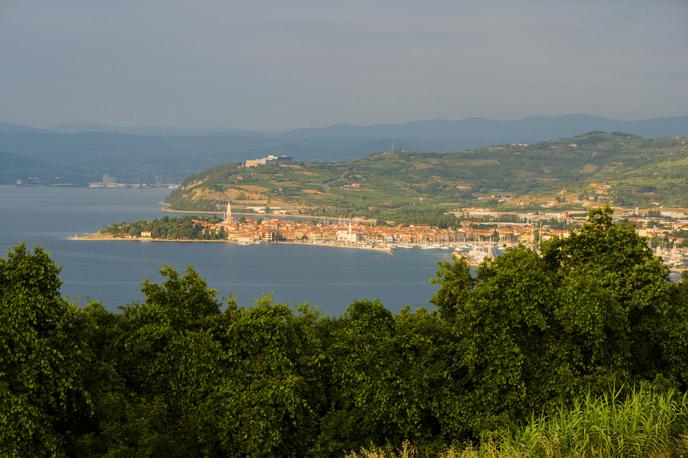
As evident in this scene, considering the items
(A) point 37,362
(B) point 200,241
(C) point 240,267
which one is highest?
(A) point 37,362

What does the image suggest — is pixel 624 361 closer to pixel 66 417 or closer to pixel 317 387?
pixel 317 387

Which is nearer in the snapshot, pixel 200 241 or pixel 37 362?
pixel 37 362

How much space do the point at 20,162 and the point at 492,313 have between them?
147316mm

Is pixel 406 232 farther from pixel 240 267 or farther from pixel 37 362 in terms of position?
pixel 37 362

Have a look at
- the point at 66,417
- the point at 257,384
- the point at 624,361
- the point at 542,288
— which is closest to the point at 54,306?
the point at 66,417

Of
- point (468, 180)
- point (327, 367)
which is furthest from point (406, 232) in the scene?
point (327, 367)

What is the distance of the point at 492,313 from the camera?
8453 millimetres

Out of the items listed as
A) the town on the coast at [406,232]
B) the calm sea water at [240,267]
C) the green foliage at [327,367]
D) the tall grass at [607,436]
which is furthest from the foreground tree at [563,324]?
the town on the coast at [406,232]

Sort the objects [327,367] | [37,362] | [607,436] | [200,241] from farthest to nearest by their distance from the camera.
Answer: [200,241]
[327,367]
[37,362]
[607,436]

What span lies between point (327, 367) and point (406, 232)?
52161 millimetres

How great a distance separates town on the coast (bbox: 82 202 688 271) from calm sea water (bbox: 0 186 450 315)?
2.23 metres

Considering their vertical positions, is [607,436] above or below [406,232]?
above

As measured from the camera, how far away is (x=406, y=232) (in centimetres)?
6028

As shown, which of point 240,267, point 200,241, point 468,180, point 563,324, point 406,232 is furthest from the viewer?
point 468,180
